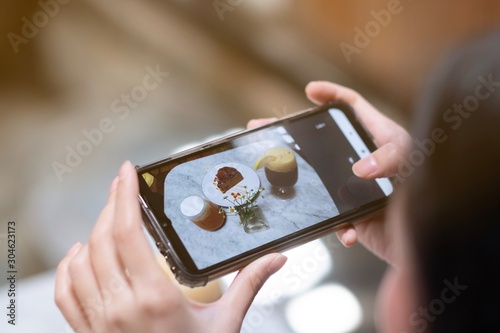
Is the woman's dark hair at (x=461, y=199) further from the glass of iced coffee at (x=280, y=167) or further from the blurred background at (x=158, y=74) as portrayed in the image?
the blurred background at (x=158, y=74)

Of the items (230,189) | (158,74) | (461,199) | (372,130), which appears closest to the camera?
(461,199)

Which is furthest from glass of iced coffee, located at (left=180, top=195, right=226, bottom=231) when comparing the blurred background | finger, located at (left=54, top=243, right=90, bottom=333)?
the blurred background

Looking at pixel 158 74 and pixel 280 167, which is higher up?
pixel 158 74

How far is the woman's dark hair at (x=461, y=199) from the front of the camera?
26 centimetres

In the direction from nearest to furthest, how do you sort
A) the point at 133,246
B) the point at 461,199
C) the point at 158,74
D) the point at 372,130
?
1. the point at 461,199
2. the point at 133,246
3. the point at 372,130
4. the point at 158,74

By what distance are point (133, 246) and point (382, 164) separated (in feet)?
0.84

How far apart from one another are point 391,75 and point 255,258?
0.58 metres

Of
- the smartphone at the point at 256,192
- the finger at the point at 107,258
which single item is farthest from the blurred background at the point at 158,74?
the finger at the point at 107,258

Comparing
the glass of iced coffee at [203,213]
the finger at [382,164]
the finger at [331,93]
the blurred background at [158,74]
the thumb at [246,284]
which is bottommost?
the thumb at [246,284]

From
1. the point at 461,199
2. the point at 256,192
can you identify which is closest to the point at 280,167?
the point at 256,192

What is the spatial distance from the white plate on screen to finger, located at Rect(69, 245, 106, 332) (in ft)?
0.40

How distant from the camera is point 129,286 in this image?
0.44 meters

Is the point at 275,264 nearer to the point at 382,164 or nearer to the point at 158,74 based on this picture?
the point at 382,164

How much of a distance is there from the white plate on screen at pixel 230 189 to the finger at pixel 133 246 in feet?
0.32
